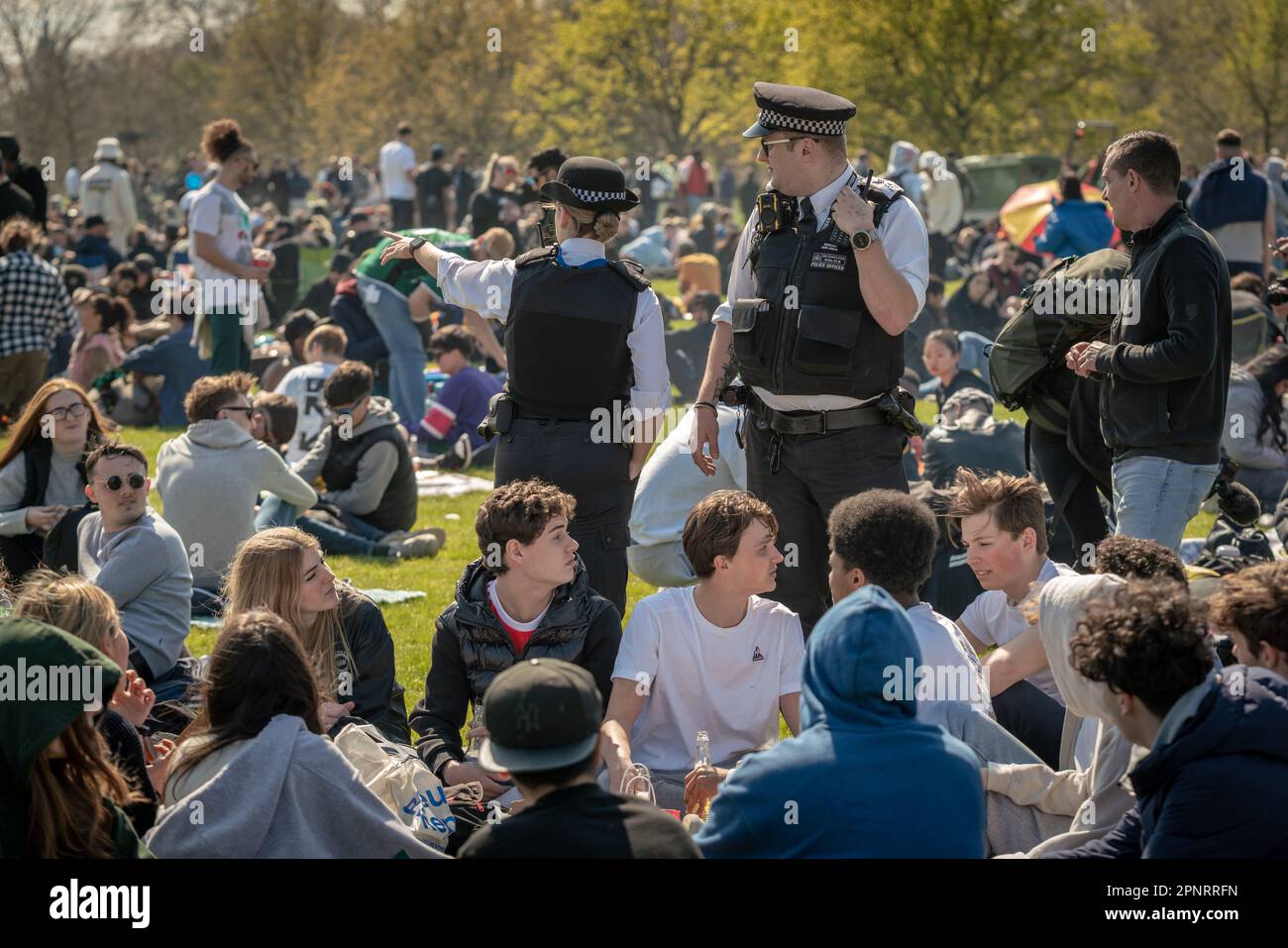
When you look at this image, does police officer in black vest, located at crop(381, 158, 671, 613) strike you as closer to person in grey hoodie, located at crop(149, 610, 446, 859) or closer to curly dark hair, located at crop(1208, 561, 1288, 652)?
person in grey hoodie, located at crop(149, 610, 446, 859)

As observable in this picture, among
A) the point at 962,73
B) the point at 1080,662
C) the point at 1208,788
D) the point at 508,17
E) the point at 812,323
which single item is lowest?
the point at 1208,788

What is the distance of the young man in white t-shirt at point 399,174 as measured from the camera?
912 inches

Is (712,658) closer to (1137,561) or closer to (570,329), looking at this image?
(1137,561)

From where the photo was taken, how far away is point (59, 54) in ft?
139

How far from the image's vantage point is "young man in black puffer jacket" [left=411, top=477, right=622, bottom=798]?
16.0 feet

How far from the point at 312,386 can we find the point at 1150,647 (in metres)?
7.86

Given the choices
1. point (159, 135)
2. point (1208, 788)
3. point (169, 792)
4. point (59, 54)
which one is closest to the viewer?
point (1208, 788)

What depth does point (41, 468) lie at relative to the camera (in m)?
7.14

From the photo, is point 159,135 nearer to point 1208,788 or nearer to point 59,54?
point 59,54

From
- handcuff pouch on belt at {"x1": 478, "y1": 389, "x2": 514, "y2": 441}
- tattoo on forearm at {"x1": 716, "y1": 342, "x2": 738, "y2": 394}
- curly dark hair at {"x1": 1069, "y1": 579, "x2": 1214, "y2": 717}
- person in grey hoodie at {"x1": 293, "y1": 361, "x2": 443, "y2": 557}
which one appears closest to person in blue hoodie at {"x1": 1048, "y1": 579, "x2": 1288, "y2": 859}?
curly dark hair at {"x1": 1069, "y1": 579, "x2": 1214, "y2": 717}

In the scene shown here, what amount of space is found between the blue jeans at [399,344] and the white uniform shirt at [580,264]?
5.96 m

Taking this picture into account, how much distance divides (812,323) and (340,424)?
4201 mm

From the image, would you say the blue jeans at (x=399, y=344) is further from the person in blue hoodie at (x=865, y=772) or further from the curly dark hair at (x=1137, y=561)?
the person in blue hoodie at (x=865, y=772)
